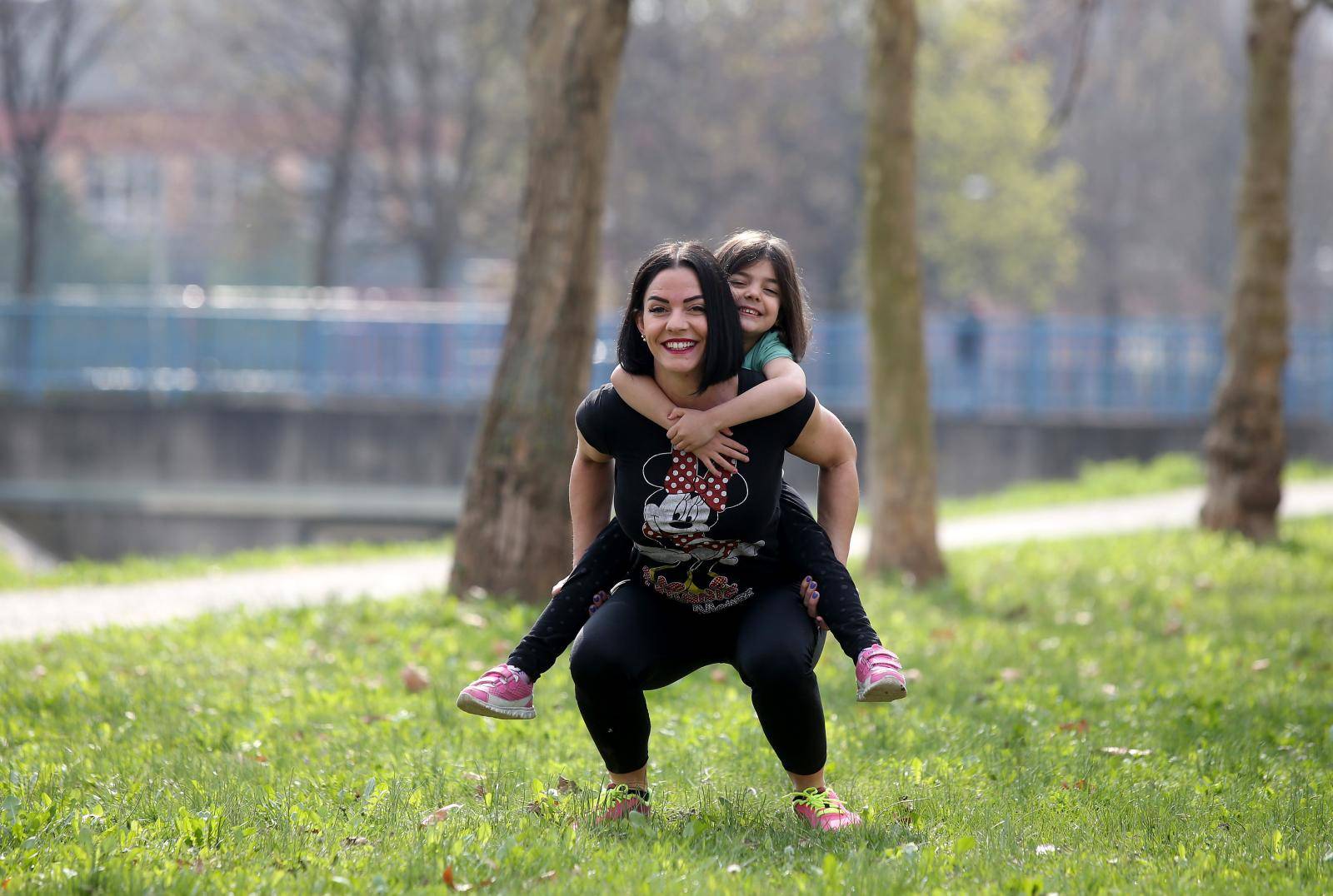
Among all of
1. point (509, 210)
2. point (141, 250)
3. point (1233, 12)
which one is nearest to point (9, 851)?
point (509, 210)

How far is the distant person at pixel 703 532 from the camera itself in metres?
4.14

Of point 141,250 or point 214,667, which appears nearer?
point 214,667

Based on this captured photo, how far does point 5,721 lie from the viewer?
6.03 meters

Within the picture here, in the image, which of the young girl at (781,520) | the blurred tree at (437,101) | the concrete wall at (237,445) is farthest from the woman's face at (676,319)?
the blurred tree at (437,101)

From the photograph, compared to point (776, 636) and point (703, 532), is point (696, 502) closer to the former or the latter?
point (703, 532)

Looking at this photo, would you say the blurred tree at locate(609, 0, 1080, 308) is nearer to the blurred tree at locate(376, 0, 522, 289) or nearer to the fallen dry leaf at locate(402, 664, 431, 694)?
the blurred tree at locate(376, 0, 522, 289)

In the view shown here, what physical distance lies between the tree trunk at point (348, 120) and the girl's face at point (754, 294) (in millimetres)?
29512

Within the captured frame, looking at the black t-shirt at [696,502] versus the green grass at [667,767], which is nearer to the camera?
the green grass at [667,767]

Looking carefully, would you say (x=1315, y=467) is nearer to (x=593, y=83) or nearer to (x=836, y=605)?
(x=593, y=83)

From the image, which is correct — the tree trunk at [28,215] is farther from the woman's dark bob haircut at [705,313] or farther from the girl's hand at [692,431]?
the girl's hand at [692,431]

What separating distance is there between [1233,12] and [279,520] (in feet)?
133

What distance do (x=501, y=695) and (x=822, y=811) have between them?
952 mm

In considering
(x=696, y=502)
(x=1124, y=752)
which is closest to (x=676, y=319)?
(x=696, y=502)

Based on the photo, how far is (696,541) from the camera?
4188mm
